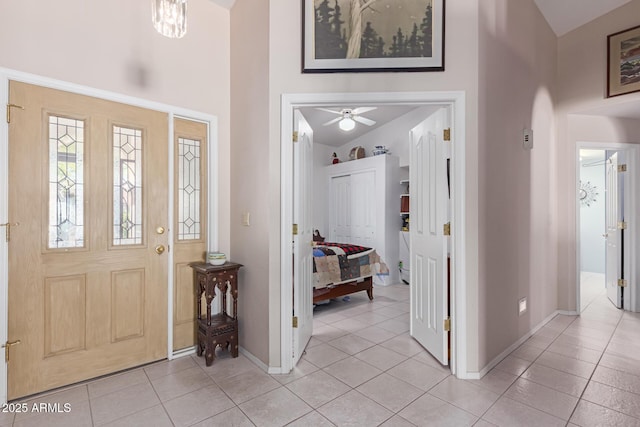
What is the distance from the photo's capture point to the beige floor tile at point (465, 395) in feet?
6.57

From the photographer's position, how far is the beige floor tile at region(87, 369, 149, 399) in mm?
2180

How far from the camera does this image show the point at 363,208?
6004mm

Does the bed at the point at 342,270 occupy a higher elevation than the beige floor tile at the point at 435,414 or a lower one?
higher

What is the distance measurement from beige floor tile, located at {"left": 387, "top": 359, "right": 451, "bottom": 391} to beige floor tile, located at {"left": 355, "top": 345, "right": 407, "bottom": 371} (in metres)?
0.07

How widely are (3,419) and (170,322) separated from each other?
1.04 meters

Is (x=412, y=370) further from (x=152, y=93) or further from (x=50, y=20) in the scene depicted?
(x=50, y=20)

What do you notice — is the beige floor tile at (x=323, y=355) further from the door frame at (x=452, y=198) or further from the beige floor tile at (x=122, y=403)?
the beige floor tile at (x=122, y=403)

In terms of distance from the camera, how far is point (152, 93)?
2.57m

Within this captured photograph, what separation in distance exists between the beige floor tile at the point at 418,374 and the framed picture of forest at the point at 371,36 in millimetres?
2293

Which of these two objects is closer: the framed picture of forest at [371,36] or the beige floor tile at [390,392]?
the beige floor tile at [390,392]

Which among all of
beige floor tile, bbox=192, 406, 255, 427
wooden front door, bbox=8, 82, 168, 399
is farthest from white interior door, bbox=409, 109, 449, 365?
wooden front door, bbox=8, 82, 168, 399

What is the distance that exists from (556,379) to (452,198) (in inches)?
60.0

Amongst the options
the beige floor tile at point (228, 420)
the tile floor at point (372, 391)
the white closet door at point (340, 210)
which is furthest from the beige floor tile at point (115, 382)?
the white closet door at point (340, 210)

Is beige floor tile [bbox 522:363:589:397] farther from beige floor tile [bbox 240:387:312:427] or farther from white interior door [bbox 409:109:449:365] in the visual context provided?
beige floor tile [bbox 240:387:312:427]
